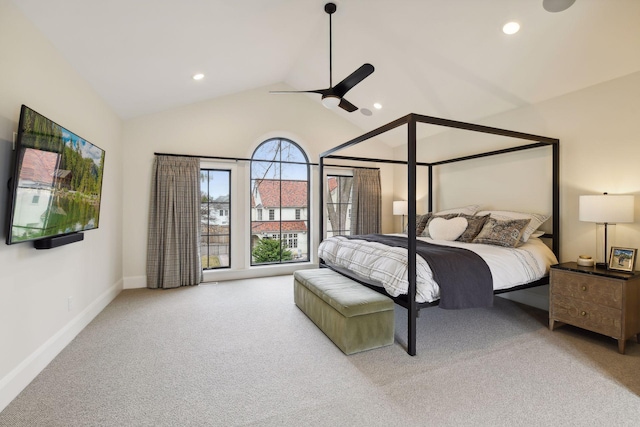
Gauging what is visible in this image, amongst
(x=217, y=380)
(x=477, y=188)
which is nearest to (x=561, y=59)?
(x=477, y=188)

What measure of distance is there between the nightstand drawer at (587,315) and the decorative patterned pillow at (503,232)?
0.69 meters

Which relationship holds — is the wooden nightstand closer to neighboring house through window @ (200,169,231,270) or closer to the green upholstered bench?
the green upholstered bench

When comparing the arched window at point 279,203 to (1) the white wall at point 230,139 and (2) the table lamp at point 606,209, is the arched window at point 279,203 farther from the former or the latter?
(2) the table lamp at point 606,209

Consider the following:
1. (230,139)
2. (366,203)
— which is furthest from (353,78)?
(366,203)

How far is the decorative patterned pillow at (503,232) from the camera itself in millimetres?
3451

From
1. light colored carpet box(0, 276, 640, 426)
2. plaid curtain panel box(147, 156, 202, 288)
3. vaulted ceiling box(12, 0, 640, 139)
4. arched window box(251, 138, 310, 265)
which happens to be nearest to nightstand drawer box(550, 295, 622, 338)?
light colored carpet box(0, 276, 640, 426)

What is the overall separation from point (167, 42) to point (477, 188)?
4.43 m

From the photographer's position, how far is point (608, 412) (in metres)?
1.88

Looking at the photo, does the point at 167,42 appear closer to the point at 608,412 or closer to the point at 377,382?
the point at 377,382

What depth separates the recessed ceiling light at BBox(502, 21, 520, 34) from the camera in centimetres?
294

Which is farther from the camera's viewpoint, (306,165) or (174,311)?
(306,165)

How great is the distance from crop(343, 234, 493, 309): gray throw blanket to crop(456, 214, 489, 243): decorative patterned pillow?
983mm

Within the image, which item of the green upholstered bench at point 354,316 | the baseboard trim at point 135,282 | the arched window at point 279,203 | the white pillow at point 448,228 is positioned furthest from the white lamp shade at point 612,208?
the baseboard trim at point 135,282

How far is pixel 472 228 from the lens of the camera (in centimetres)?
398
